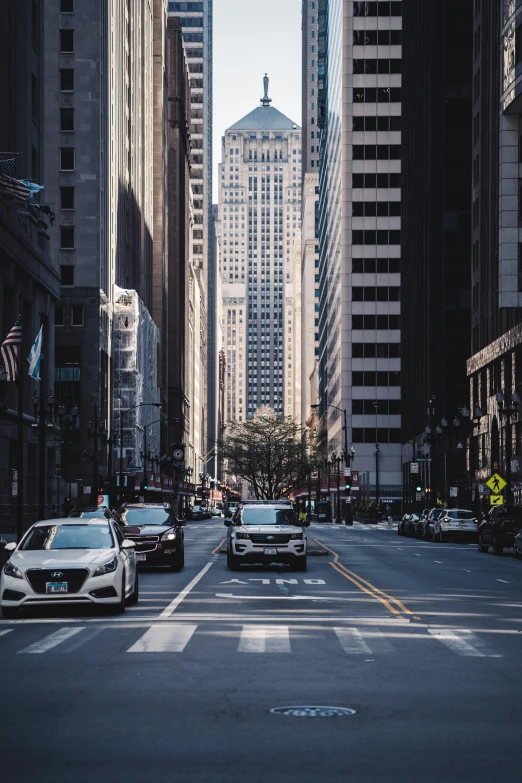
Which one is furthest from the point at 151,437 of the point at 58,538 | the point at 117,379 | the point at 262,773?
the point at 262,773

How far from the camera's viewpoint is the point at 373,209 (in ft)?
465

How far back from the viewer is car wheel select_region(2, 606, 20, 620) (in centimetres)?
2019

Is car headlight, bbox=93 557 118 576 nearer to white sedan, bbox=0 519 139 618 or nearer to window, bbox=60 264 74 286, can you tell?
white sedan, bbox=0 519 139 618

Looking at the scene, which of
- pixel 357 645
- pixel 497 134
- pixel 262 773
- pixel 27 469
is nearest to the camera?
pixel 262 773

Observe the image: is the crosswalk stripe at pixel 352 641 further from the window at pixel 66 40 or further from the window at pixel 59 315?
the window at pixel 66 40

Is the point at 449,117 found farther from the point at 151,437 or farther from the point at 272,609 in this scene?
the point at 272,609

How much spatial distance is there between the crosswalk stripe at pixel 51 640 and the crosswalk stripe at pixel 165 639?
1.03 m

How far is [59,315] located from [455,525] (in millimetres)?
43880

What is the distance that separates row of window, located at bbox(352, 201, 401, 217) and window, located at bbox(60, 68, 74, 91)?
49.5 meters

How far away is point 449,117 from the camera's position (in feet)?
381

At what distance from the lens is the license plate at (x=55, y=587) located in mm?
19984

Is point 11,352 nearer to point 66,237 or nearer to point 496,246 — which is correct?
point 496,246

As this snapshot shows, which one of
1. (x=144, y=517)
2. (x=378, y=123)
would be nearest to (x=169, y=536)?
(x=144, y=517)

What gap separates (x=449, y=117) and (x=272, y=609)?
329 feet
